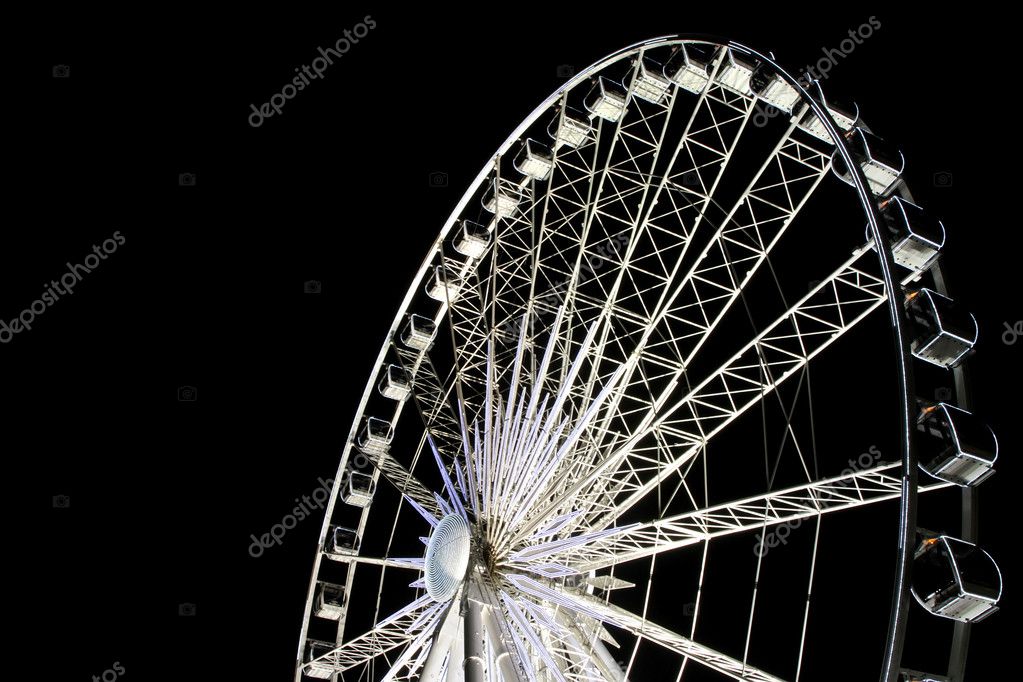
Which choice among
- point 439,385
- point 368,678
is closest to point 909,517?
point 439,385

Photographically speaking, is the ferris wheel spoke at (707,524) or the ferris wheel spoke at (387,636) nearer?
the ferris wheel spoke at (707,524)

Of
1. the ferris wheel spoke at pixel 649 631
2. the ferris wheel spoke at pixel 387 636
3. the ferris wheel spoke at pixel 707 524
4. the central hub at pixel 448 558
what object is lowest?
the ferris wheel spoke at pixel 387 636

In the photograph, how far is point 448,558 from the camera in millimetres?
14047

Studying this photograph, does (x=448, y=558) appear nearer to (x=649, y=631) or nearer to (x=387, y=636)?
(x=649, y=631)

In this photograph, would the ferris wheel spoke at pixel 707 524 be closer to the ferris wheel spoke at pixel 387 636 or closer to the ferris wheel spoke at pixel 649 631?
the ferris wheel spoke at pixel 649 631

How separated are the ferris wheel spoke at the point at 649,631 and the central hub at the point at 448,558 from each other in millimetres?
712

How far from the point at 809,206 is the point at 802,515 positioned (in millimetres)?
13588

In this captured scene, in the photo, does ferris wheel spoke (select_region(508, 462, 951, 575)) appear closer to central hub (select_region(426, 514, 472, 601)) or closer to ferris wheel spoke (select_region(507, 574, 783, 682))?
ferris wheel spoke (select_region(507, 574, 783, 682))

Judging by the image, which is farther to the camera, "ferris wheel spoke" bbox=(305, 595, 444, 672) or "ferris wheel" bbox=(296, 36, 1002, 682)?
"ferris wheel spoke" bbox=(305, 595, 444, 672)

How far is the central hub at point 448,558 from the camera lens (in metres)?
13.9

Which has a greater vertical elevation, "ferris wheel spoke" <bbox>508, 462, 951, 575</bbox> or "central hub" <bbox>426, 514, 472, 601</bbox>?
"ferris wheel spoke" <bbox>508, 462, 951, 575</bbox>

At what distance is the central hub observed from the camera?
45.6 feet

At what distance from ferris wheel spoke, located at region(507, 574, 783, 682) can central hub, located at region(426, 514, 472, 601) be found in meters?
0.71

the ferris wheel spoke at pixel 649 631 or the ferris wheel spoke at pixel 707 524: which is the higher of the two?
the ferris wheel spoke at pixel 707 524
